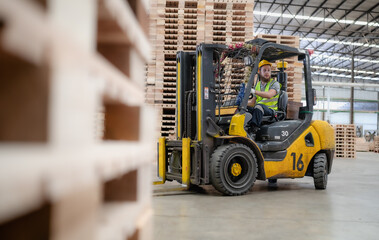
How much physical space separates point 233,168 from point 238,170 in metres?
0.09

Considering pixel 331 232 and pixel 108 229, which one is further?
pixel 331 232

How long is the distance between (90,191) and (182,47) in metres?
7.60

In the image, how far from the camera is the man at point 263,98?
18.0ft

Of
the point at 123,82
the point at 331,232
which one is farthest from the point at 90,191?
the point at 331,232

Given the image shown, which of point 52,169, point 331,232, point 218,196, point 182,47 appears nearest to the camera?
point 52,169

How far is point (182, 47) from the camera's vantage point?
8.15 meters

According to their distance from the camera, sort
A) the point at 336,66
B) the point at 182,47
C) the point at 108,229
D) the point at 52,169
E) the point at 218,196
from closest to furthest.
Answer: the point at 52,169 < the point at 108,229 < the point at 218,196 < the point at 182,47 < the point at 336,66

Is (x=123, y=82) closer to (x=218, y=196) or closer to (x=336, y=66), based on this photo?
(x=218, y=196)

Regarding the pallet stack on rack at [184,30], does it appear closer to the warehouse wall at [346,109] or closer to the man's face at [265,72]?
the man's face at [265,72]

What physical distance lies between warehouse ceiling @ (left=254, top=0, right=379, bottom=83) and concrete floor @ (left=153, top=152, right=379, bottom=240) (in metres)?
13.8

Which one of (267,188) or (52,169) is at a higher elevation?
(52,169)

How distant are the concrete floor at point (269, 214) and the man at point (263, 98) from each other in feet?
3.59

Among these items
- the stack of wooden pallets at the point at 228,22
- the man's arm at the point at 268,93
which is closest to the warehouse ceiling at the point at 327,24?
the stack of wooden pallets at the point at 228,22

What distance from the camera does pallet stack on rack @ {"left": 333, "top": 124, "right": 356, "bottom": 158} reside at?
48.1 feet
